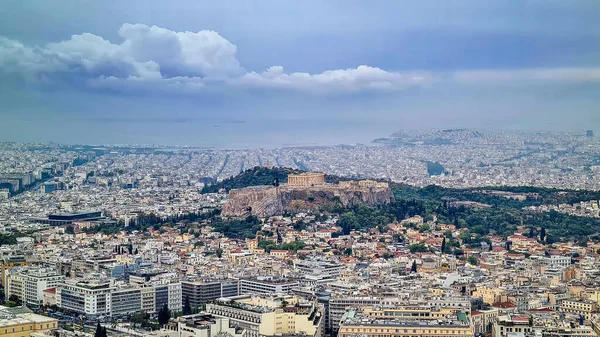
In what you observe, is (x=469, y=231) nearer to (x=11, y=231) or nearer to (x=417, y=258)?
(x=417, y=258)

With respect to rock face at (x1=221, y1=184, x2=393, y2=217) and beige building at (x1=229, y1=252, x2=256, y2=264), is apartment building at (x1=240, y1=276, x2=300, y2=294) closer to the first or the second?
beige building at (x1=229, y1=252, x2=256, y2=264)

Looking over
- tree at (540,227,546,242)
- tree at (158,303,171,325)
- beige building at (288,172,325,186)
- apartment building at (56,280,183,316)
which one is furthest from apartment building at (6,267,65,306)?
beige building at (288,172,325,186)

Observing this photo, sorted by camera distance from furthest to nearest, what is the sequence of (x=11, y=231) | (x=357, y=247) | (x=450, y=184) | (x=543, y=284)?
(x=450, y=184) < (x=11, y=231) < (x=357, y=247) < (x=543, y=284)

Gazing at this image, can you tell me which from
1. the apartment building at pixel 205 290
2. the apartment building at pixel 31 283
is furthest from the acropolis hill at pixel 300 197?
the apartment building at pixel 205 290

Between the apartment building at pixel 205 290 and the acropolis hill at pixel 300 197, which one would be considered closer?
the apartment building at pixel 205 290

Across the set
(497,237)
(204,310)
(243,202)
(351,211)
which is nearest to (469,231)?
(497,237)

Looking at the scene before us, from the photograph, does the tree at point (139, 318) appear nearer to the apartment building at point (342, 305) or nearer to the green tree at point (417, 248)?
the apartment building at point (342, 305)
